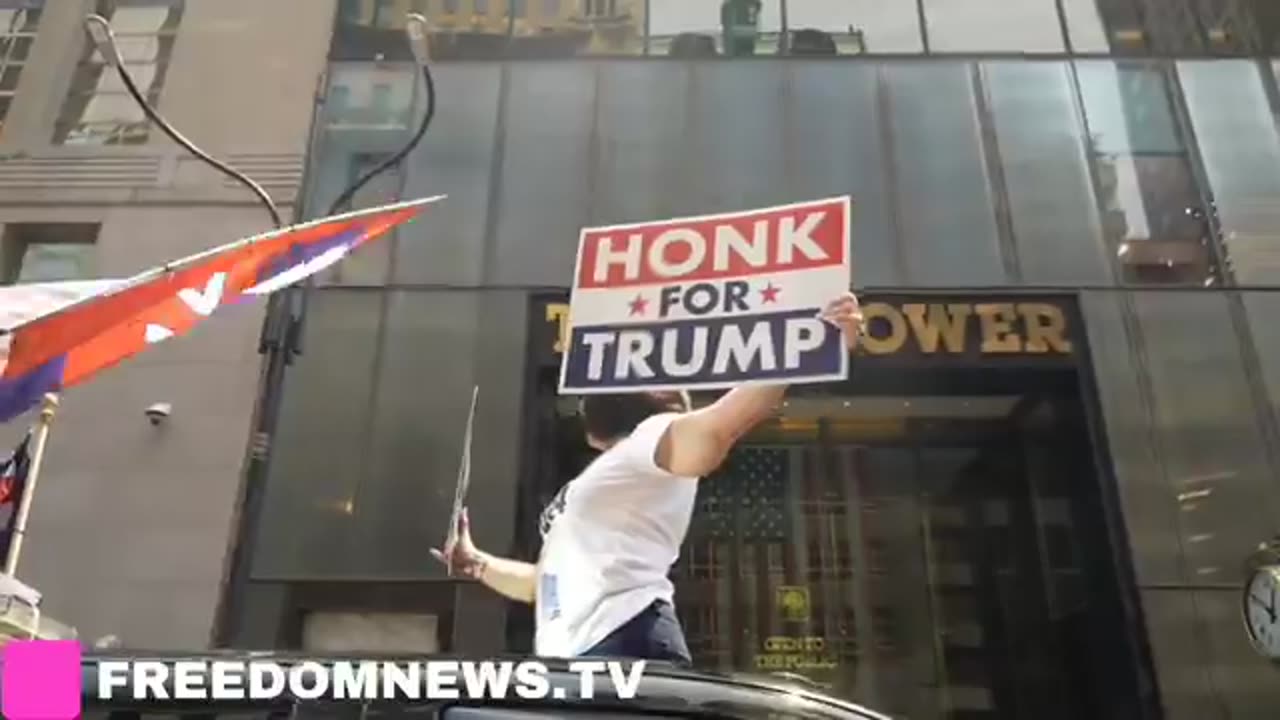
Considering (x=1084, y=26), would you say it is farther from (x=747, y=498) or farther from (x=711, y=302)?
(x=711, y=302)

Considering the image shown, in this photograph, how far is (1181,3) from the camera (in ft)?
44.4

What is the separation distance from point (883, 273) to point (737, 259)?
509 cm

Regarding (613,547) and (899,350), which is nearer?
(613,547)

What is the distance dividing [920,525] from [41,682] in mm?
10241

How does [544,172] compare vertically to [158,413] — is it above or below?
above

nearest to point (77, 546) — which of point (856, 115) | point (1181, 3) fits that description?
point (856, 115)

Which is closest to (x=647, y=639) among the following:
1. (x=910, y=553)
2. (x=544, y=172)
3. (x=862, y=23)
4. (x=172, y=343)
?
(x=910, y=553)

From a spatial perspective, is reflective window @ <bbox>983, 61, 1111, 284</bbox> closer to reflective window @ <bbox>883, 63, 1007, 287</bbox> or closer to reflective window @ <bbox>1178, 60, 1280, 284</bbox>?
reflective window @ <bbox>883, 63, 1007, 287</bbox>

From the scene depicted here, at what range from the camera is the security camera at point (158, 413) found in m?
11.3

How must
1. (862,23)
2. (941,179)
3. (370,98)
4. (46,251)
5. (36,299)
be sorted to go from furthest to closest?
(862,23) < (370,98) < (46,251) < (941,179) < (36,299)

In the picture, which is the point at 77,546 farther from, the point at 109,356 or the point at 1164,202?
the point at 1164,202

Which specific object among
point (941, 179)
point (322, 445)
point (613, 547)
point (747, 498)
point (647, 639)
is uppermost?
point (941, 179)

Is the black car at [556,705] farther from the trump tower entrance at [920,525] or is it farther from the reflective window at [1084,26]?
the reflective window at [1084,26]

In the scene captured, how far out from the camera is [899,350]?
38.3ft
